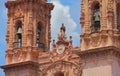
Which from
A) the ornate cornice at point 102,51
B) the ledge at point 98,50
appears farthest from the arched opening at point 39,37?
the ornate cornice at point 102,51

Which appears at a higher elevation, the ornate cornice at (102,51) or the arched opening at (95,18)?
the arched opening at (95,18)

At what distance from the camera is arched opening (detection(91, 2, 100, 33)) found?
143 ft

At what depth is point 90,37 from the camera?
43156mm

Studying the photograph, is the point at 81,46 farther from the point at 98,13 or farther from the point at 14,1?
the point at 14,1

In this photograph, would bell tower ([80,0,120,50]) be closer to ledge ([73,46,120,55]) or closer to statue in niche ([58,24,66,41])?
ledge ([73,46,120,55])

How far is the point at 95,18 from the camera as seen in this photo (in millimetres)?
44125

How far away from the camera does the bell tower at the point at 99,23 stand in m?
42.4

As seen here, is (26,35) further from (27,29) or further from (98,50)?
(98,50)

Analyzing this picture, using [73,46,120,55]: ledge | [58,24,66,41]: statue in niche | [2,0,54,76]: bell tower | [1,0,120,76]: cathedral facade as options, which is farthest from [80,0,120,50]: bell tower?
[2,0,54,76]: bell tower

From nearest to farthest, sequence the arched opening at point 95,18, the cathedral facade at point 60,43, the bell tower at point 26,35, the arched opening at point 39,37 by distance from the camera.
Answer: the cathedral facade at point 60,43 < the arched opening at point 95,18 < the bell tower at point 26,35 < the arched opening at point 39,37

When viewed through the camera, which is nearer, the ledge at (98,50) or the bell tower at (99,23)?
the ledge at (98,50)

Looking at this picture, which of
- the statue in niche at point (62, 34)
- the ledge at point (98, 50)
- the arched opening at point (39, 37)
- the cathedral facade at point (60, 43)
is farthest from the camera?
the arched opening at point (39, 37)

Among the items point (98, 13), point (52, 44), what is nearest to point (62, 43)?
point (52, 44)

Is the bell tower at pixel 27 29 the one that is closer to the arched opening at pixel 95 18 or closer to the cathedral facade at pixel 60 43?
the cathedral facade at pixel 60 43
